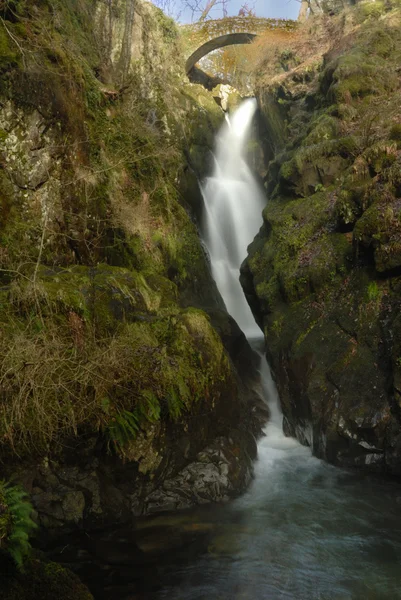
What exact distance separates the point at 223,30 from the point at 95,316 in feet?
Result: 76.3

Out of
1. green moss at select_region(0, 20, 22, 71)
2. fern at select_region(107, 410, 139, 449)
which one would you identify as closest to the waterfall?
fern at select_region(107, 410, 139, 449)

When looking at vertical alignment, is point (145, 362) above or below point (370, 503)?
above

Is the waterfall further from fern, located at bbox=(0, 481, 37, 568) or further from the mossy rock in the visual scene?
fern, located at bbox=(0, 481, 37, 568)


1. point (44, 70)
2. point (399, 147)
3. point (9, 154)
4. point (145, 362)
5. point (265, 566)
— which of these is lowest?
point (265, 566)

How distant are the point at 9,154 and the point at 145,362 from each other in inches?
188

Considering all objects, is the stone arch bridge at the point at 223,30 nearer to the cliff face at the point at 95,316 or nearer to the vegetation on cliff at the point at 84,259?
the vegetation on cliff at the point at 84,259

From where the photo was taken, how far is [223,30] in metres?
25.0

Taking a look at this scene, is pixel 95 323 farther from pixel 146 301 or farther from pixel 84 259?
pixel 84 259

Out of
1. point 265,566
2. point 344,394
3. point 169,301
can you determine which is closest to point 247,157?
point 169,301

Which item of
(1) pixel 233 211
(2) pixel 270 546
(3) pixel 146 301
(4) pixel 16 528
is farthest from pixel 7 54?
(1) pixel 233 211

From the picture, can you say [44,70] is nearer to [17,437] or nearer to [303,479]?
[17,437]

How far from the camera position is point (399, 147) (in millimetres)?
10578

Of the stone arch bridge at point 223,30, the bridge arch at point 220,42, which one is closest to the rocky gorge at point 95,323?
the stone arch bridge at point 223,30

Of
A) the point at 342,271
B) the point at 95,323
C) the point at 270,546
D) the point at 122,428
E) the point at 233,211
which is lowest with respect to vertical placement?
the point at 270,546
